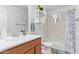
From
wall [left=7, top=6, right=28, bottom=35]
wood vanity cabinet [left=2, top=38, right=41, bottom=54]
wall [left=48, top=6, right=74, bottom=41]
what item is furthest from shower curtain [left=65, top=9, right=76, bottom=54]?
wall [left=7, top=6, right=28, bottom=35]

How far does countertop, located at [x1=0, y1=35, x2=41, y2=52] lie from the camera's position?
1168 millimetres

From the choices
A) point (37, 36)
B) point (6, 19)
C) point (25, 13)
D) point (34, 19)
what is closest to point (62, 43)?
point (37, 36)

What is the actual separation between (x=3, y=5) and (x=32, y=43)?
50 centimetres

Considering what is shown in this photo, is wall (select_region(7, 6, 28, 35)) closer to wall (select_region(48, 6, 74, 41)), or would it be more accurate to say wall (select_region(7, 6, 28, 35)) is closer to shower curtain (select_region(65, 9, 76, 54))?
wall (select_region(48, 6, 74, 41))

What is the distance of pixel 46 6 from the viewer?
1380mm

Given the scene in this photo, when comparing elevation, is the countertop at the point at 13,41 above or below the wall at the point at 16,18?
below

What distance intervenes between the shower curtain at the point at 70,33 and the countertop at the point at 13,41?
0.31 meters

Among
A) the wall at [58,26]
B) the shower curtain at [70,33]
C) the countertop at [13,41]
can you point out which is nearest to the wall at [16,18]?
the countertop at [13,41]

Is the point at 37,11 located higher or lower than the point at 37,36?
higher

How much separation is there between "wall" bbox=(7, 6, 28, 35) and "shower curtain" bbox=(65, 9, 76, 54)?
44 cm

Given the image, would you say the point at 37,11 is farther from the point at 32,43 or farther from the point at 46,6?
the point at 32,43

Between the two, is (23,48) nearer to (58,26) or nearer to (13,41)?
(13,41)

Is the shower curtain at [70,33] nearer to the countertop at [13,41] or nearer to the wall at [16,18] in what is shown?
the countertop at [13,41]

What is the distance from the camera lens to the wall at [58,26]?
136cm
